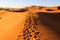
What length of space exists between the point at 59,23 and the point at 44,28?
98cm

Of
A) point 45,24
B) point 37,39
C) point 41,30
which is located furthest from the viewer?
point 45,24

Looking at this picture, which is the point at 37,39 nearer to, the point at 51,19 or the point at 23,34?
the point at 23,34

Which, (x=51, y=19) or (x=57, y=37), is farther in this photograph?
(x=51, y=19)

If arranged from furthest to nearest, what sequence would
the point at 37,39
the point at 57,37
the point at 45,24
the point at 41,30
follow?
the point at 45,24 → the point at 41,30 → the point at 57,37 → the point at 37,39

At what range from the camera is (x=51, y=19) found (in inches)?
374

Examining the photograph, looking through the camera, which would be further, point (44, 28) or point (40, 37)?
point (44, 28)

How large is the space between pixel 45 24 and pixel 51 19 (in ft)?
2.37

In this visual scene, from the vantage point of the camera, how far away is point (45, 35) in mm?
7793

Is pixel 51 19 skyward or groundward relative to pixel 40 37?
skyward

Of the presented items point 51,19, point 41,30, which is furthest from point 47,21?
point 41,30

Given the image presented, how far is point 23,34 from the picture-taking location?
7.95 metres

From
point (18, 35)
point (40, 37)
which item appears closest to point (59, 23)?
point (40, 37)

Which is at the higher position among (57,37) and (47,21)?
(47,21)

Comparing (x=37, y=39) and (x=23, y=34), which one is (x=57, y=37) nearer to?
(x=37, y=39)
